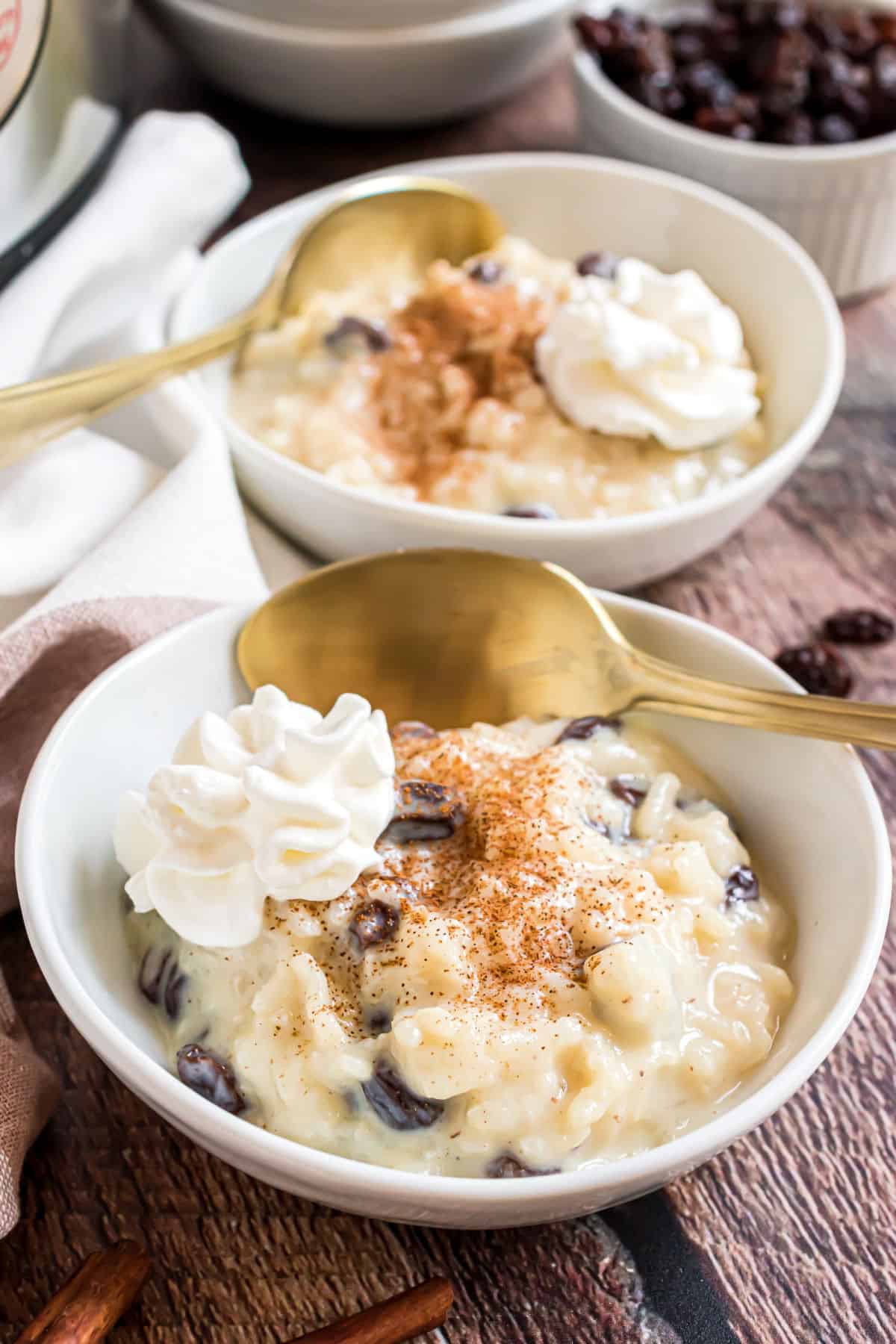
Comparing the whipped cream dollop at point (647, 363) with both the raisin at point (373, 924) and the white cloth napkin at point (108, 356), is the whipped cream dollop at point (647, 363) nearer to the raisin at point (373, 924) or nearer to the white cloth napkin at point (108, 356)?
the white cloth napkin at point (108, 356)

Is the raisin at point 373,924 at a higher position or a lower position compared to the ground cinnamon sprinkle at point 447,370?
higher

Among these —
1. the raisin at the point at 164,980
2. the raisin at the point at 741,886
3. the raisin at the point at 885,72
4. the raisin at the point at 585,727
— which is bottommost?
the raisin at the point at 741,886

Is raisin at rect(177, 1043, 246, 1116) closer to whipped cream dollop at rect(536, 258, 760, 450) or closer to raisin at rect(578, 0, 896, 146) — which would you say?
whipped cream dollop at rect(536, 258, 760, 450)

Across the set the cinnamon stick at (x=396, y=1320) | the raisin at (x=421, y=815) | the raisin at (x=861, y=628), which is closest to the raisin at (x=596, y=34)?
the raisin at (x=861, y=628)

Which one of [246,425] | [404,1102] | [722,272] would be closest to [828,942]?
[404,1102]

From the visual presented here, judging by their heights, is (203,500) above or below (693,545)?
above

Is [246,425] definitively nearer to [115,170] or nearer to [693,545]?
[115,170]

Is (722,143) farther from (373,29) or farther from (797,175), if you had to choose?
(373,29)
